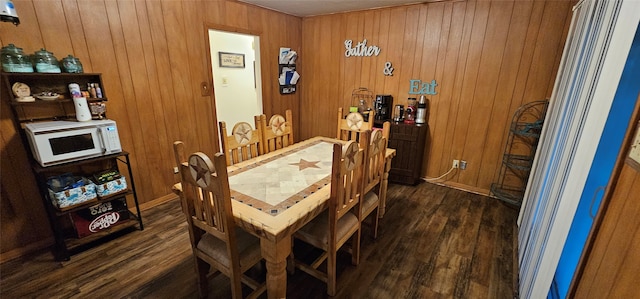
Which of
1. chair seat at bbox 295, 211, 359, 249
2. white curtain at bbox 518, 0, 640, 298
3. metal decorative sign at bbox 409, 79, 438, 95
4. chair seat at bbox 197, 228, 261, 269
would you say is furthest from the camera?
metal decorative sign at bbox 409, 79, 438, 95

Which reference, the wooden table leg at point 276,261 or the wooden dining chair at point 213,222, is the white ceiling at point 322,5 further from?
the wooden table leg at point 276,261

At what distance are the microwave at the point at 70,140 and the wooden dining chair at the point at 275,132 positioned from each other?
1.16 m

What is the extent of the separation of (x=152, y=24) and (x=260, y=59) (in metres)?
1.38

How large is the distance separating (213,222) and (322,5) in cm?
301

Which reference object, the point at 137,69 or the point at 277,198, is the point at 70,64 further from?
the point at 277,198

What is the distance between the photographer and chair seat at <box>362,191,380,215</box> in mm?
1989

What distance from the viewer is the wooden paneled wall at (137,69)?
1.93 m

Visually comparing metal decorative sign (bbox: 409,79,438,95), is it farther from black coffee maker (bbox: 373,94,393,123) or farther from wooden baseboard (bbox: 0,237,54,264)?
wooden baseboard (bbox: 0,237,54,264)

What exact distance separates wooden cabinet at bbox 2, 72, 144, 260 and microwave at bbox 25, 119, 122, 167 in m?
0.05

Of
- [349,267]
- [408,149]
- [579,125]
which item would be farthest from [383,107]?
[579,125]

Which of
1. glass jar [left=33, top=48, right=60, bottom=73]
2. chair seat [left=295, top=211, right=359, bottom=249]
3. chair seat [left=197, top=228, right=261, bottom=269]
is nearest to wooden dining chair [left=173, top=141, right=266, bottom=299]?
chair seat [left=197, top=228, right=261, bottom=269]

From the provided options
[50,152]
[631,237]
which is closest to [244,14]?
[50,152]

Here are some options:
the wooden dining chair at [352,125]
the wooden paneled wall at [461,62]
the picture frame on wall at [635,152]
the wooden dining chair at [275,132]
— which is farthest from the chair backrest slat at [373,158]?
the wooden paneled wall at [461,62]

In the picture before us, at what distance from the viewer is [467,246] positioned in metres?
2.22
